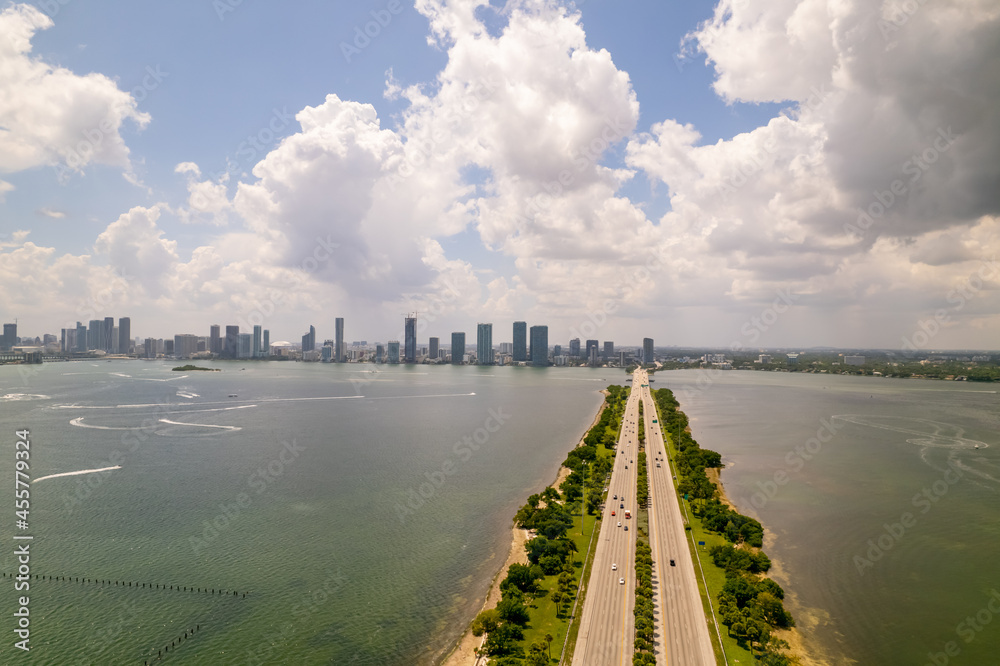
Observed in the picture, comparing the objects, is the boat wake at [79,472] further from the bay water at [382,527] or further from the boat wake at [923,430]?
the boat wake at [923,430]

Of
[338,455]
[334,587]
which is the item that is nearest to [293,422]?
[338,455]

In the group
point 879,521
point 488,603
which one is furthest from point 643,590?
point 879,521

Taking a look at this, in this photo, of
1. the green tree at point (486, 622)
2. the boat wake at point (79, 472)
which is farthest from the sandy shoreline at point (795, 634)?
the boat wake at point (79, 472)

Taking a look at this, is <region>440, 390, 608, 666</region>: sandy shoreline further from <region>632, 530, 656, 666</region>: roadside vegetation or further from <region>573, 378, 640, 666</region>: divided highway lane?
<region>632, 530, 656, 666</region>: roadside vegetation

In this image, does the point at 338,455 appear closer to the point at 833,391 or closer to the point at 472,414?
the point at 472,414

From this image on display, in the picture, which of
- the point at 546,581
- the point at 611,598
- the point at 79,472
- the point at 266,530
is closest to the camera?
the point at 611,598

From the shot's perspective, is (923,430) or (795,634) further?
(923,430)

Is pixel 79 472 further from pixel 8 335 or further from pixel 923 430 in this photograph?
pixel 8 335
